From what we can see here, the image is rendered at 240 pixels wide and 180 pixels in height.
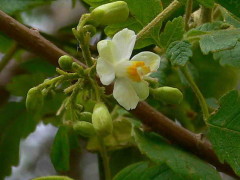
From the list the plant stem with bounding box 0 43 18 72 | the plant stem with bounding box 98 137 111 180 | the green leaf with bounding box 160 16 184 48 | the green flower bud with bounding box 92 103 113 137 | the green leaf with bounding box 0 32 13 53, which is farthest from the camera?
the green leaf with bounding box 0 32 13 53

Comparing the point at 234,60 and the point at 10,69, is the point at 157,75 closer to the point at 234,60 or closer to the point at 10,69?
the point at 234,60

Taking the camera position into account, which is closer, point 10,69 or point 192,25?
point 192,25

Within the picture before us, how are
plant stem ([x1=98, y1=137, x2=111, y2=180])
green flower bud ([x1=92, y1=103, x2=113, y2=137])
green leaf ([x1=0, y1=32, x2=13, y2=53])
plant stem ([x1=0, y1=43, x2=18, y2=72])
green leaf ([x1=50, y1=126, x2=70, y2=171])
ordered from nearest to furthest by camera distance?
green flower bud ([x1=92, y1=103, x2=113, y2=137]) → plant stem ([x1=98, y1=137, x2=111, y2=180]) → green leaf ([x1=50, y1=126, x2=70, y2=171]) → plant stem ([x1=0, y1=43, x2=18, y2=72]) → green leaf ([x1=0, y1=32, x2=13, y2=53])

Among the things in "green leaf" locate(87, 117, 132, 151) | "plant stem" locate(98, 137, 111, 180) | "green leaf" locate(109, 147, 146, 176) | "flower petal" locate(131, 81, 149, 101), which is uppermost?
"flower petal" locate(131, 81, 149, 101)

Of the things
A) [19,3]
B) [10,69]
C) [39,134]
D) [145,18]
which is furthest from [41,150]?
Result: [145,18]

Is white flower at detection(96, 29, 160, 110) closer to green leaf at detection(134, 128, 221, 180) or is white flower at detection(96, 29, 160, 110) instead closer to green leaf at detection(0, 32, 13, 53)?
green leaf at detection(134, 128, 221, 180)

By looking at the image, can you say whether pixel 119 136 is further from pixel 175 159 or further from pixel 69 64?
pixel 69 64

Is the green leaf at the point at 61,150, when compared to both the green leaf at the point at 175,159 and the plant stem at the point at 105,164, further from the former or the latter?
the green leaf at the point at 175,159

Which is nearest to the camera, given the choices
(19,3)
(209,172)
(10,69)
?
(209,172)

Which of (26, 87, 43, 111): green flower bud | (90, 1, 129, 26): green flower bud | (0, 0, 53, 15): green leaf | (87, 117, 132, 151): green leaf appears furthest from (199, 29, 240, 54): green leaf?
(0, 0, 53, 15): green leaf
